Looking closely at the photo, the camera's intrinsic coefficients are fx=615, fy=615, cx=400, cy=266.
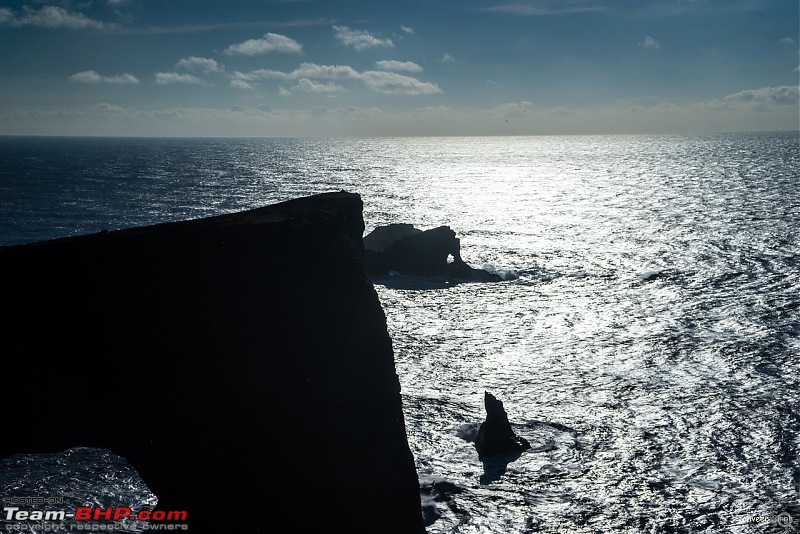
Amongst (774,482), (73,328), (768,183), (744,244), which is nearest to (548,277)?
(744,244)

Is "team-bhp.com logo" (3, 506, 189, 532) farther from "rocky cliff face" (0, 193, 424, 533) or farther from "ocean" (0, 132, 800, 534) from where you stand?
"rocky cliff face" (0, 193, 424, 533)

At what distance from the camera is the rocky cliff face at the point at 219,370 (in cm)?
1641

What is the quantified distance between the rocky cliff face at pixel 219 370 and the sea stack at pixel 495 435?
530 inches

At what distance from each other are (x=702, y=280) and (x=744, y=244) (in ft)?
78.6

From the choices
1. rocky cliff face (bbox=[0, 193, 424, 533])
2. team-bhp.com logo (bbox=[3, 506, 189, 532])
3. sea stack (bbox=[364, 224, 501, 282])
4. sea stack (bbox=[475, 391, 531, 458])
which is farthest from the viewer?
sea stack (bbox=[364, 224, 501, 282])

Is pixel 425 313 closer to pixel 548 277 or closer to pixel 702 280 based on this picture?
pixel 548 277

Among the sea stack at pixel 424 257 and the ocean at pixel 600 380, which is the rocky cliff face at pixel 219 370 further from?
the sea stack at pixel 424 257

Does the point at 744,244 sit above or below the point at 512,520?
above

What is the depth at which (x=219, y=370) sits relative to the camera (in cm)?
1734

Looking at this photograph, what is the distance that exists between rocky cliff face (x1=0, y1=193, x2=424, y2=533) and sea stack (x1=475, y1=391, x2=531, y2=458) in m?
13.5

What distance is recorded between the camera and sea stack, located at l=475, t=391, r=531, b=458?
105 ft

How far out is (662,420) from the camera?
116 feet

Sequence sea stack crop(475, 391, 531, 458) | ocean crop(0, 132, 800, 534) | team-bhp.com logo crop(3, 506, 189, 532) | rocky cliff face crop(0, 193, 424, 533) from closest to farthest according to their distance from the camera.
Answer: rocky cliff face crop(0, 193, 424, 533)
team-bhp.com logo crop(3, 506, 189, 532)
ocean crop(0, 132, 800, 534)
sea stack crop(475, 391, 531, 458)

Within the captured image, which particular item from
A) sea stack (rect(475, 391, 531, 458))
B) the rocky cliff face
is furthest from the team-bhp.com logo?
sea stack (rect(475, 391, 531, 458))
